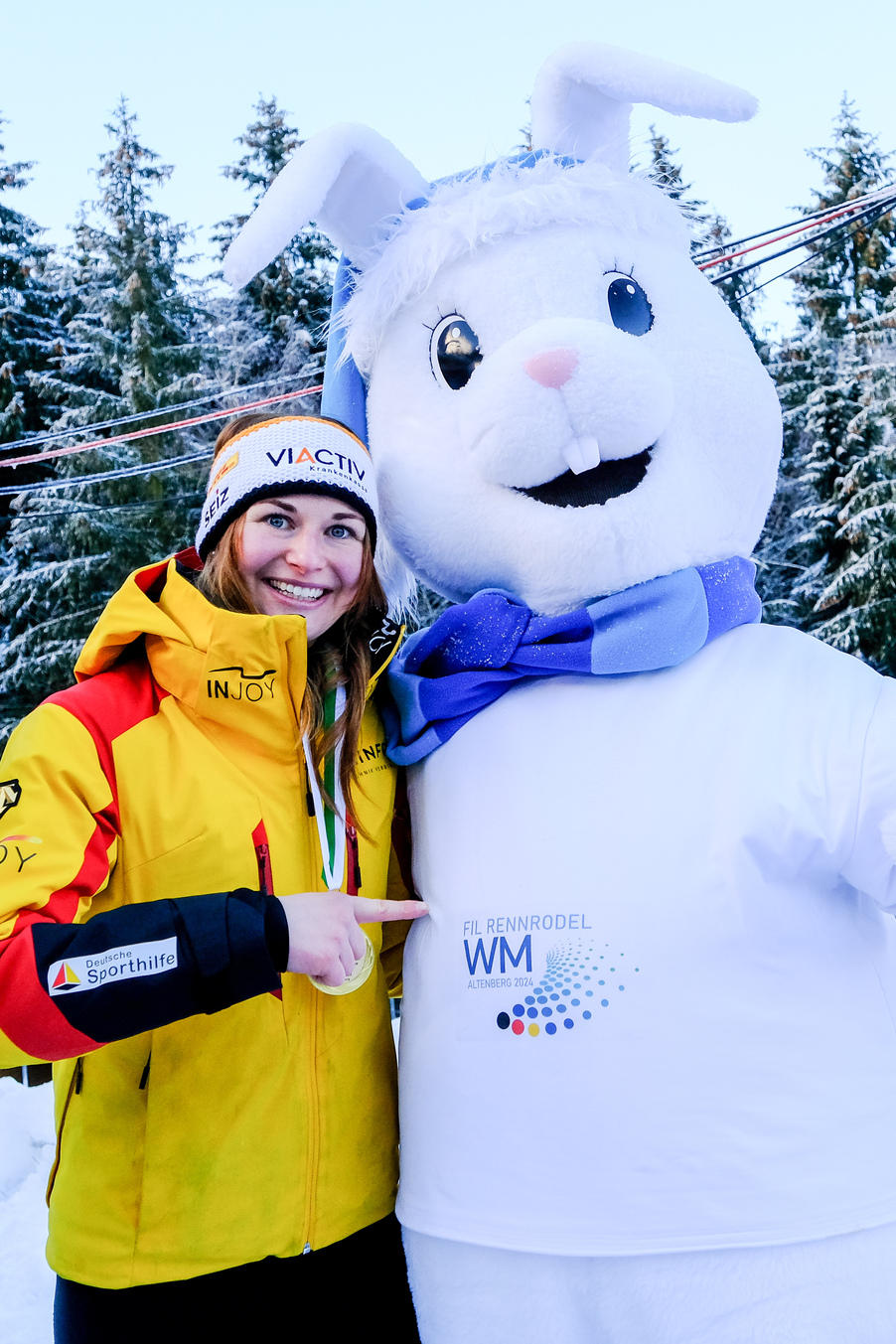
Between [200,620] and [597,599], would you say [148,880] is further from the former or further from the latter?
[597,599]

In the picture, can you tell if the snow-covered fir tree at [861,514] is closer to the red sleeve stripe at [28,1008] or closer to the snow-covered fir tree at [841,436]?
the snow-covered fir tree at [841,436]

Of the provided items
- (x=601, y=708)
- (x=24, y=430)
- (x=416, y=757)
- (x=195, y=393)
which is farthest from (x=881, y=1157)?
(x=24, y=430)

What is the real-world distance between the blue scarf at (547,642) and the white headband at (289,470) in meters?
0.35

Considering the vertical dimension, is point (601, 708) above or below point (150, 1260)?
above

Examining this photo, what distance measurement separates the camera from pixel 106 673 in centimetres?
193

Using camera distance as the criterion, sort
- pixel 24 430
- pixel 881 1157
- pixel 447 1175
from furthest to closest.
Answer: pixel 24 430 → pixel 447 1175 → pixel 881 1157

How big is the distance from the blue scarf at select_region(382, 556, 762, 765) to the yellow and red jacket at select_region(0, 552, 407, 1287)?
12.1 inches

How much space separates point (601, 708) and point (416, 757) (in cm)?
A: 43

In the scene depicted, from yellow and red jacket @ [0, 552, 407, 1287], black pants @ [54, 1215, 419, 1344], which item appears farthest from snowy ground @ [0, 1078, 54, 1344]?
yellow and red jacket @ [0, 552, 407, 1287]

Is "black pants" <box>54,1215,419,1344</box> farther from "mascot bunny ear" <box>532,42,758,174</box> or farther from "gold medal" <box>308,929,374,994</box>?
"mascot bunny ear" <box>532,42,758,174</box>

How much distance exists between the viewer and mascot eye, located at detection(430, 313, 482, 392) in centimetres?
223

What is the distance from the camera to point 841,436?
14.9m

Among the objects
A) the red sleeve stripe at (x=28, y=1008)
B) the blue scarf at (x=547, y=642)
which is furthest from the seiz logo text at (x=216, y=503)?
the red sleeve stripe at (x=28, y=1008)

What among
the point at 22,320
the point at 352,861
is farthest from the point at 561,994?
the point at 22,320
